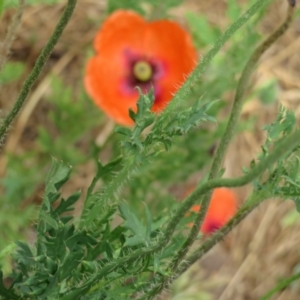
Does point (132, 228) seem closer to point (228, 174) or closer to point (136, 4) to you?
point (136, 4)

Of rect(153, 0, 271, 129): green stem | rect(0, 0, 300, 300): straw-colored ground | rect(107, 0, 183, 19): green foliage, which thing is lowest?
rect(0, 0, 300, 300): straw-colored ground

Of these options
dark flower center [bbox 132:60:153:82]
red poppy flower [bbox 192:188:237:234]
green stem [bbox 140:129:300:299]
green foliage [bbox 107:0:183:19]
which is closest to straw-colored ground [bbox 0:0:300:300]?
red poppy flower [bbox 192:188:237:234]

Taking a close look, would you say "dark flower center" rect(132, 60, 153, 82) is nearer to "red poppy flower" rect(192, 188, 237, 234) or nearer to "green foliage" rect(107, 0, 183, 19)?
"green foliage" rect(107, 0, 183, 19)

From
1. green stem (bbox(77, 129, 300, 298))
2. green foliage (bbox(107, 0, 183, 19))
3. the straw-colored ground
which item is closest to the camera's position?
green stem (bbox(77, 129, 300, 298))

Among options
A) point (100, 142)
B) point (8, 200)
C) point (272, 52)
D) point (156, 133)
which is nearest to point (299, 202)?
point (156, 133)

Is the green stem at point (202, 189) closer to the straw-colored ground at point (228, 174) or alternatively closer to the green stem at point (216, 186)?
the green stem at point (216, 186)

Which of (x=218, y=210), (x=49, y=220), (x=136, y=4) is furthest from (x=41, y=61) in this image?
(x=218, y=210)

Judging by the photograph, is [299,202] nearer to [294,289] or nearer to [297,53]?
[294,289]

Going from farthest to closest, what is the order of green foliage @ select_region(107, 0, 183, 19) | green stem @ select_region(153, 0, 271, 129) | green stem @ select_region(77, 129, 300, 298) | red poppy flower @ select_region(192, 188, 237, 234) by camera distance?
1. red poppy flower @ select_region(192, 188, 237, 234)
2. green foliage @ select_region(107, 0, 183, 19)
3. green stem @ select_region(153, 0, 271, 129)
4. green stem @ select_region(77, 129, 300, 298)

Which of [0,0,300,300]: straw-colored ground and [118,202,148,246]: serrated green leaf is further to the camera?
[0,0,300,300]: straw-colored ground
